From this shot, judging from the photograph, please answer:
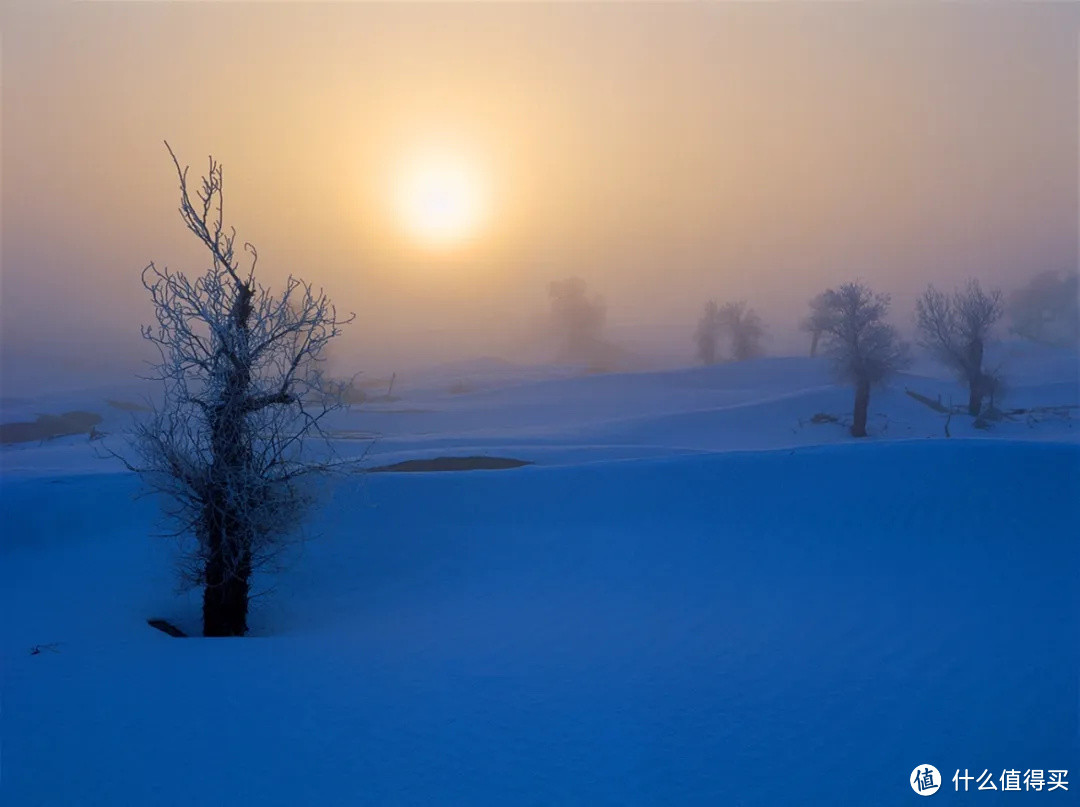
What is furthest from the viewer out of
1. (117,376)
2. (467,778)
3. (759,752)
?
(117,376)

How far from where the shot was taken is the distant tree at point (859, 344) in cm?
2998

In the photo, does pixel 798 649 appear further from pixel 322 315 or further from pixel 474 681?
pixel 322 315

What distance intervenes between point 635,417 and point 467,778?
31.4 metres

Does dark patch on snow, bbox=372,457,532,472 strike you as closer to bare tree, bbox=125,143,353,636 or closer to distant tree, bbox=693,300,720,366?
bare tree, bbox=125,143,353,636

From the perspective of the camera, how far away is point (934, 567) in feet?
38.1

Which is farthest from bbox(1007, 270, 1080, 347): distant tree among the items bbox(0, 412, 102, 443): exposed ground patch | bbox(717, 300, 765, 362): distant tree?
bbox(0, 412, 102, 443): exposed ground patch

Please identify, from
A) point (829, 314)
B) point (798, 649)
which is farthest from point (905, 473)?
point (829, 314)

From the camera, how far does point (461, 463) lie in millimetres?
20844

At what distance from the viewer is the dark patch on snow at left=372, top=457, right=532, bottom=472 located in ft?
65.1

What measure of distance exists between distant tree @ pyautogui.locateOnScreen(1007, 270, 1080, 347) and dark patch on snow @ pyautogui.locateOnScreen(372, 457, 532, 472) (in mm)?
55020

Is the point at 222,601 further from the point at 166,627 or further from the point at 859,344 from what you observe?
the point at 859,344

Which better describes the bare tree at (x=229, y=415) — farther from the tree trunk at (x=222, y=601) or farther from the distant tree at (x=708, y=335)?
the distant tree at (x=708, y=335)

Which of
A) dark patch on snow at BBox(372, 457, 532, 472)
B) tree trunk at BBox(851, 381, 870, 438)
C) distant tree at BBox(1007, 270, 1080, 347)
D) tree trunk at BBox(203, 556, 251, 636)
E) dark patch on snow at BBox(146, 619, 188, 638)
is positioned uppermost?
distant tree at BBox(1007, 270, 1080, 347)

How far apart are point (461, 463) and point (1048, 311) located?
2260 inches
